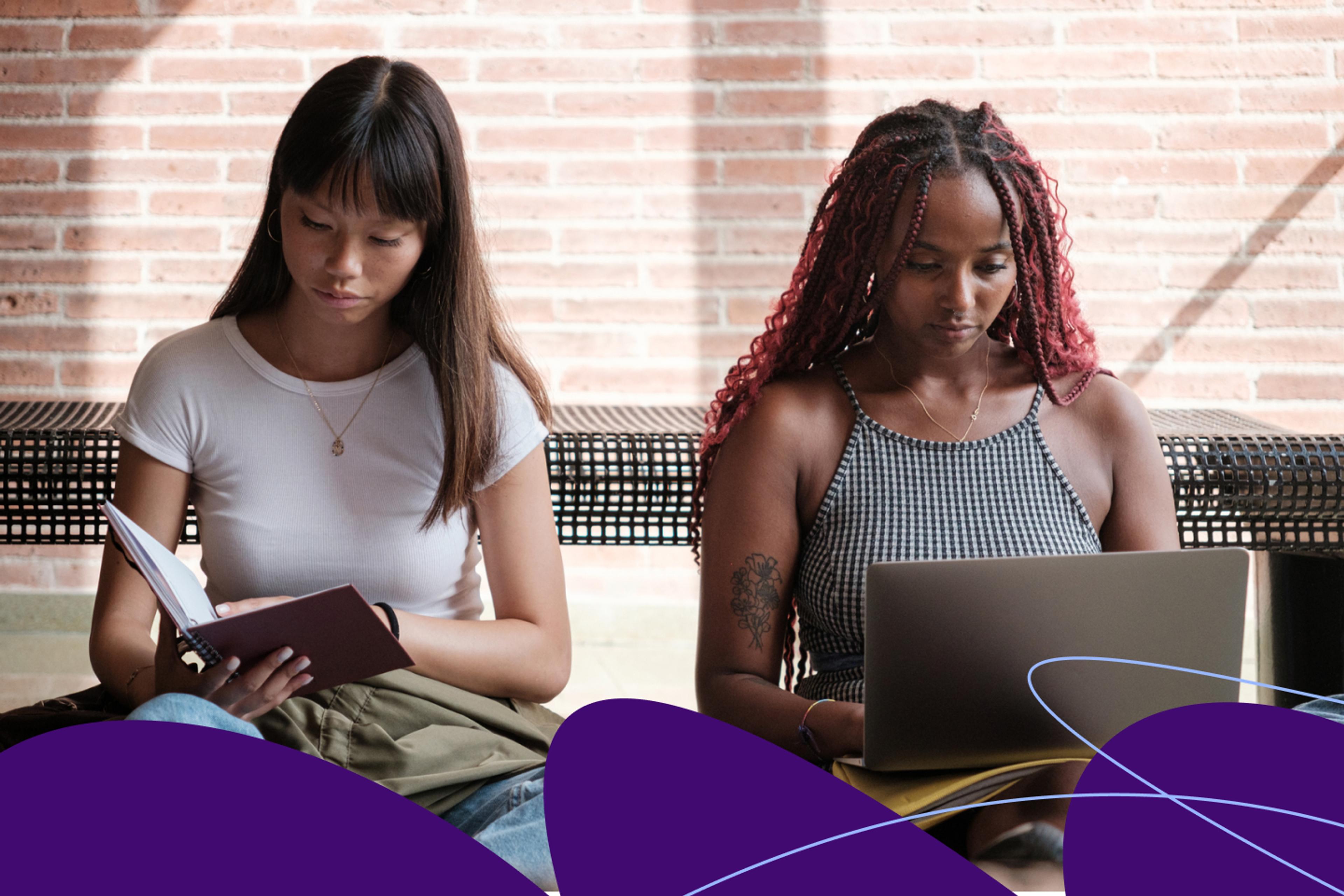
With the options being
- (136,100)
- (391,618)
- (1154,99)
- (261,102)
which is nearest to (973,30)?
(1154,99)

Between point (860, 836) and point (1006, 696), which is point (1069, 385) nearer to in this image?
point (1006, 696)

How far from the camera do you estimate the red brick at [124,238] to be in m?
3.36

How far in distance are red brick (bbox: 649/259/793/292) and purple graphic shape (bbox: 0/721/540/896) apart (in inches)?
114

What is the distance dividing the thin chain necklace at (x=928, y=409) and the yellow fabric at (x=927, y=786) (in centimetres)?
55

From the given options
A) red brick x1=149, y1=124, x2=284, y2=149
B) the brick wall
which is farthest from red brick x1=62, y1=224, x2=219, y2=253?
red brick x1=149, y1=124, x2=284, y2=149

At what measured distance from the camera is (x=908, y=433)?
1.61m

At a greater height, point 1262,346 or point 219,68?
point 219,68

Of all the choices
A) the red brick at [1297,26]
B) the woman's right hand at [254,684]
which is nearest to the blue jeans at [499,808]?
the woman's right hand at [254,684]

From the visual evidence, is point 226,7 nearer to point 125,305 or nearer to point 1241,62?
point 125,305

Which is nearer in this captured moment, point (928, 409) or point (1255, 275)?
point (928, 409)

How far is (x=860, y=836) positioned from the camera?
1.92 feet

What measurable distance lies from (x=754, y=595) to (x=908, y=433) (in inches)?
11.8

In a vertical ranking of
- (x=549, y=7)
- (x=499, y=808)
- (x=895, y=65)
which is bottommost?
(x=499, y=808)

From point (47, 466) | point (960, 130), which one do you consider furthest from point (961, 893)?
point (47, 466)
